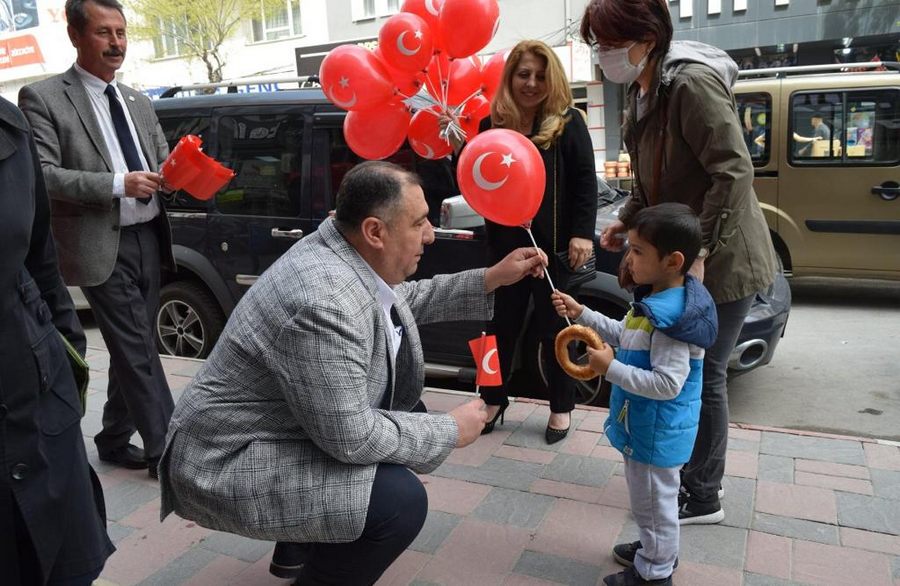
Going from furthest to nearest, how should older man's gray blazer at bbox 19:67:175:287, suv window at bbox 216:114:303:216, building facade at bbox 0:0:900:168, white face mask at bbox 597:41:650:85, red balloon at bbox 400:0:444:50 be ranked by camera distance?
building facade at bbox 0:0:900:168 < suv window at bbox 216:114:303:216 < red balloon at bbox 400:0:444:50 < older man's gray blazer at bbox 19:67:175:287 < white face mask at bbox 597:41:650:85

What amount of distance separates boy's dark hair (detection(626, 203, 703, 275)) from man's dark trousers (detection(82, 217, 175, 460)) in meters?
2.16

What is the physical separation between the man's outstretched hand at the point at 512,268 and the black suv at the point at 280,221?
1537 millimetres

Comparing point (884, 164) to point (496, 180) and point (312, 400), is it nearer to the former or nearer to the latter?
point (496, 180)

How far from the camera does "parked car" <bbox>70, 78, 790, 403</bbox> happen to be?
4.26m

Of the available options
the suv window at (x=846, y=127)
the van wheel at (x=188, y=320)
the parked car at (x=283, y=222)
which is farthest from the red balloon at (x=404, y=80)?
the suv window at (x=846, y=127)

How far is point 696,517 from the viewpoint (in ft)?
9.43

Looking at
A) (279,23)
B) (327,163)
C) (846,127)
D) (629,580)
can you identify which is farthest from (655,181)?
(279,23)

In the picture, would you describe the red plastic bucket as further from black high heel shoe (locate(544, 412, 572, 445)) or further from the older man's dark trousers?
black high heel shoe (locate(544, 412, 572, 445))

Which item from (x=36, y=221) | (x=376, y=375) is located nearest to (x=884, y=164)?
(x=376, y=375)

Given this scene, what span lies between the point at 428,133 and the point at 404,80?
290 mm

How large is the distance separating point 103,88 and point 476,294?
1.88m

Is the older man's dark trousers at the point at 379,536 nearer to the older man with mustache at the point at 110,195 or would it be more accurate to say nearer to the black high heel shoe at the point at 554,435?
the older man with mustache at the point at 110,195

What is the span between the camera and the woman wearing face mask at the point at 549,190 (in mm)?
3408

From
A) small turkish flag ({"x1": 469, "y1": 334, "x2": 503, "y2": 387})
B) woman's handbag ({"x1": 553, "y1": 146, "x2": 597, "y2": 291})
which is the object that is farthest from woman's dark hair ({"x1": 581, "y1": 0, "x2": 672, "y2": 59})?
small turkish flag ({"x1": 469, "y1": 334, "x2": 503, "y2": 387})
